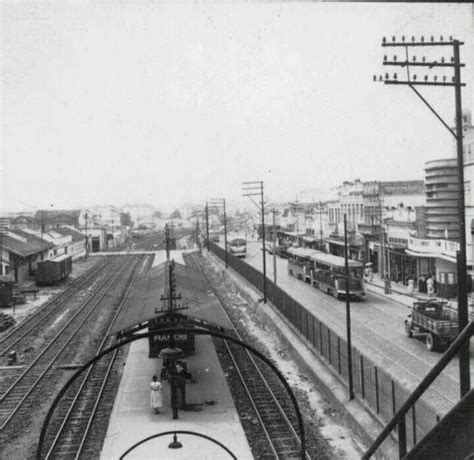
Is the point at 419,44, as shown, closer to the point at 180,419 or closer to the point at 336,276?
the point at 180,419

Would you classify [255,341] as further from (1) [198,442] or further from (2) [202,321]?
(1) [198,442]

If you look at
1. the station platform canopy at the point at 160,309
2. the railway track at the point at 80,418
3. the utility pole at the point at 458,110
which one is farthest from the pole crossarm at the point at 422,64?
the railway track at the point at 80,418

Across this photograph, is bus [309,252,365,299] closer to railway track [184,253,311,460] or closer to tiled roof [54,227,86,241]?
railway track [184,253,311,460]

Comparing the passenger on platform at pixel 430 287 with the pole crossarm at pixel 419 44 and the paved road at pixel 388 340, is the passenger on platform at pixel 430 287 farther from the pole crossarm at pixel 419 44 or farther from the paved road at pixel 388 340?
the pole crossarm at pixel 419 44

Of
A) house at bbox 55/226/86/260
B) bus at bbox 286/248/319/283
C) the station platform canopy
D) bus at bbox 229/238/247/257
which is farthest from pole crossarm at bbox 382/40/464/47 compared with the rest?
house at bbox 55/226/86/260

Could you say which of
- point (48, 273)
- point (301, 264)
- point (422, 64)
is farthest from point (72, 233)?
point (422, 64)
